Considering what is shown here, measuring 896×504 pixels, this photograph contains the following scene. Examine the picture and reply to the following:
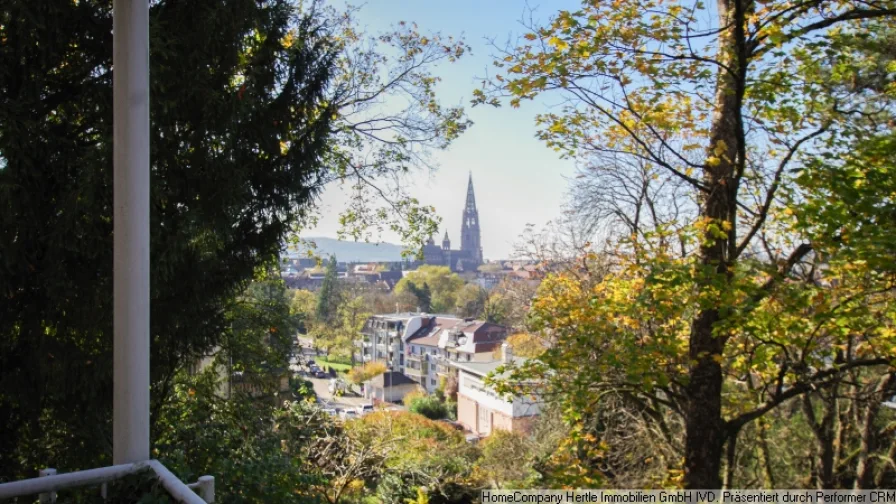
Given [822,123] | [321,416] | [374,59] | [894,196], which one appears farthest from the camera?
[321,416]

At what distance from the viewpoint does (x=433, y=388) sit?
16.7 m

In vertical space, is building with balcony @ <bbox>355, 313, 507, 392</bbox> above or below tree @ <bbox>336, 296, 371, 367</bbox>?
below

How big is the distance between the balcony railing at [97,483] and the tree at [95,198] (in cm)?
104

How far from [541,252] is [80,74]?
5070 mm

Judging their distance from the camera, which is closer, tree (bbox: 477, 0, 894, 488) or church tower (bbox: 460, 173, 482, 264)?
tree (bbox: 477, 0, 894, 488)

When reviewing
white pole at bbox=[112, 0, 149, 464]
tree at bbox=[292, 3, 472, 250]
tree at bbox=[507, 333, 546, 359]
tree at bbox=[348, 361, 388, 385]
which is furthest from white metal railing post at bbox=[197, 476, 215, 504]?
tree at bbox=[348, 361, 388, 385]

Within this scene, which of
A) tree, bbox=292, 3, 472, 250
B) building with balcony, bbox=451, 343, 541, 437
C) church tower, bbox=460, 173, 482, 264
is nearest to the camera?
tree, bbox=292, 3, 472, 250

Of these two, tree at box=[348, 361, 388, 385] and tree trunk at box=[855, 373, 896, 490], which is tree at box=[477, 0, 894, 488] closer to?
tree trunk at box=[855, 373, 896, 490]

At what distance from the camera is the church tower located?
14094 mm

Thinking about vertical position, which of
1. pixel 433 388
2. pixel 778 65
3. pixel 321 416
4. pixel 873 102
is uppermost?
pixel 778 65

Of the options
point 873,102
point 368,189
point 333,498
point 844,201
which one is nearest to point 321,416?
point 333,498

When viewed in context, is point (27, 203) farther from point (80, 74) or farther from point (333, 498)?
point (333, 498)

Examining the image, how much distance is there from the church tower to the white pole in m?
11.1

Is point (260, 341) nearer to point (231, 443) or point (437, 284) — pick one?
point (231, 443)
